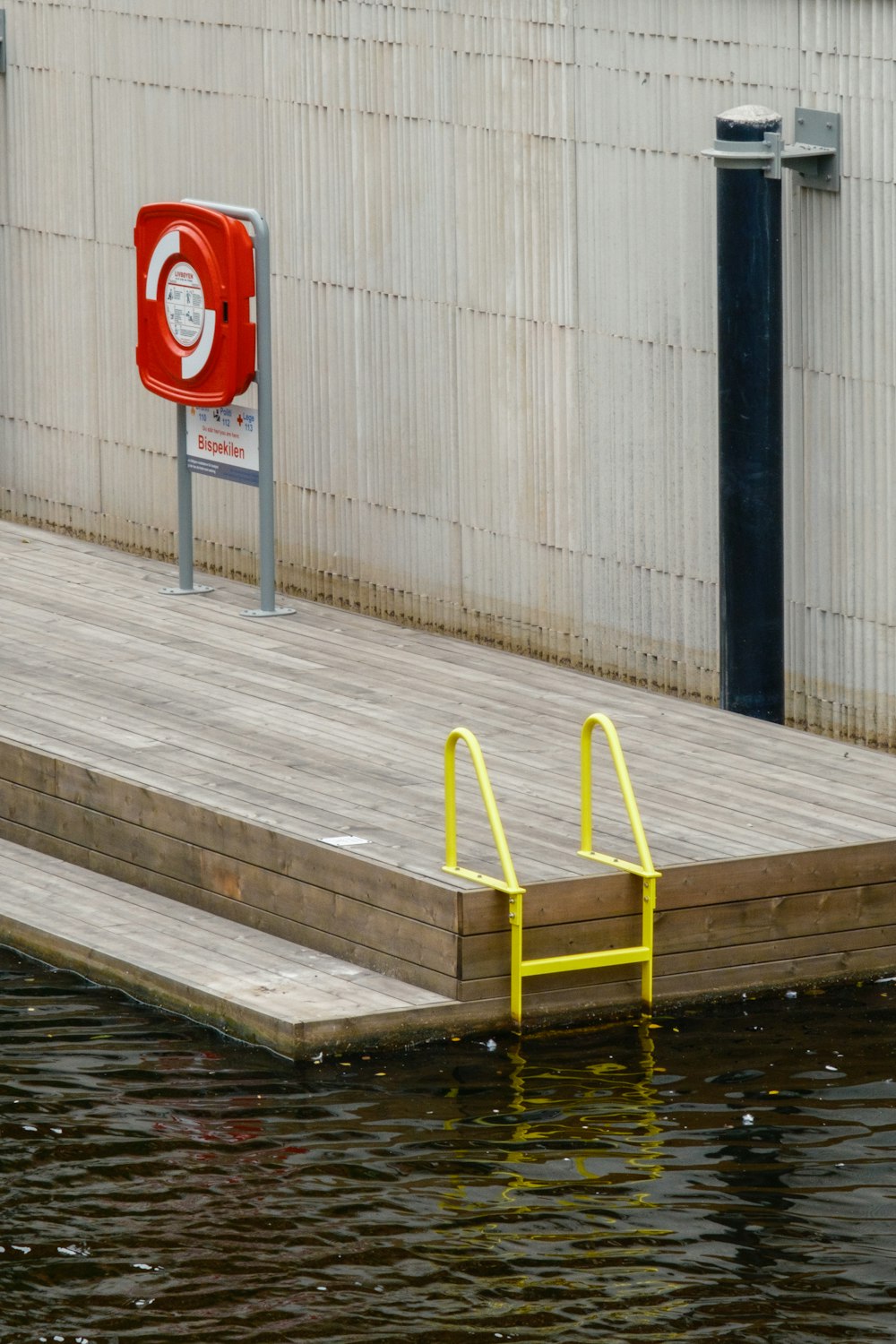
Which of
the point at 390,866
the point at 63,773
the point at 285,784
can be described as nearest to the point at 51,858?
the point at 63,773

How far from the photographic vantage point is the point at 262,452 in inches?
570

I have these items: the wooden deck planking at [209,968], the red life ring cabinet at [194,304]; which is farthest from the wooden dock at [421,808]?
the red life ring cabinet at [194,304]

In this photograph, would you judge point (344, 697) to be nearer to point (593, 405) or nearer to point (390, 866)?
point (593, 405)

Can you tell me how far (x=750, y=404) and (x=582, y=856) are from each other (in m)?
2.78

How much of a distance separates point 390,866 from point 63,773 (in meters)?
2.19

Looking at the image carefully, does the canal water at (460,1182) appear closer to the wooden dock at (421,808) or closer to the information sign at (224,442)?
the wooden dock at (421,808)

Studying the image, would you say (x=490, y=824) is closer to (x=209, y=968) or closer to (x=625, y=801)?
(x=625, y=801)

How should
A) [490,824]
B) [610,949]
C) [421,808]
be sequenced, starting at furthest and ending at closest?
[421,808]
[490,824]
[610,949]

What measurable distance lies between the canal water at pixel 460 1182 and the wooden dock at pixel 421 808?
0.32 meters

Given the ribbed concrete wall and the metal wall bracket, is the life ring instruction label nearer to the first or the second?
the ribbed concrete wall

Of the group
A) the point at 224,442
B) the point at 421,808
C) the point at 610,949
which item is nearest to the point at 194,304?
the point at 224,442

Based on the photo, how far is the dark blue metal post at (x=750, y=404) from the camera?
Result: 12133 mm

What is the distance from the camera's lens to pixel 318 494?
1554cm

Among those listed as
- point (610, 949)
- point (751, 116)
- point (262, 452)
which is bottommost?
point (610, 949)
